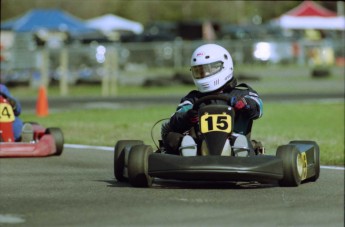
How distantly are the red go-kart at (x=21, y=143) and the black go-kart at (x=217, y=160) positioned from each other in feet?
11.7

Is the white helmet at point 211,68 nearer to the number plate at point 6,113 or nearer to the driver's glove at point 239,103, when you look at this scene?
the driver's glove at point 239,103

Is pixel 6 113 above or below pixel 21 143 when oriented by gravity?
above

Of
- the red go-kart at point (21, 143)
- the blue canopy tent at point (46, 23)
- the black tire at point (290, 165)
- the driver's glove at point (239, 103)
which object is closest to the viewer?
the black tire at point (290, 165)

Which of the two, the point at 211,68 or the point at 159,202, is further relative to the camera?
the point at 211,68

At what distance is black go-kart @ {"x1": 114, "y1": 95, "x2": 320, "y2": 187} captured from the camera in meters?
8.88

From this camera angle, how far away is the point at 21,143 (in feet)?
42.3

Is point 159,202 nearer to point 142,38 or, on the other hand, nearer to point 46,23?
point 46,23

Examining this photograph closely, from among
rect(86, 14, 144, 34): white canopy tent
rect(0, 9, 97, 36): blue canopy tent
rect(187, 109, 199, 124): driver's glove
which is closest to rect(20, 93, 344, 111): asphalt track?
rect(0, 9, 97, 36): blue canopy tent

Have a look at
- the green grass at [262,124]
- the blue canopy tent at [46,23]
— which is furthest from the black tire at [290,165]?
the blue canopy tent at [46,23]

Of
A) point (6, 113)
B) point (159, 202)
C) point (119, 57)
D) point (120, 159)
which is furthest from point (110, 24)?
point (159, 202)

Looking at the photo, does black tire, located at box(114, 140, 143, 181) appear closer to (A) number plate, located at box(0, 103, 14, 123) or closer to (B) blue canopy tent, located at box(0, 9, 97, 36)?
(A) number plate, located at box(0, 103, 14, 123)

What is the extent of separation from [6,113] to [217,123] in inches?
174

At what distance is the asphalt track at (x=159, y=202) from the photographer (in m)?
7.26

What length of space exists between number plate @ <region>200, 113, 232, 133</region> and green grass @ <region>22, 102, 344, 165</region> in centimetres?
320
